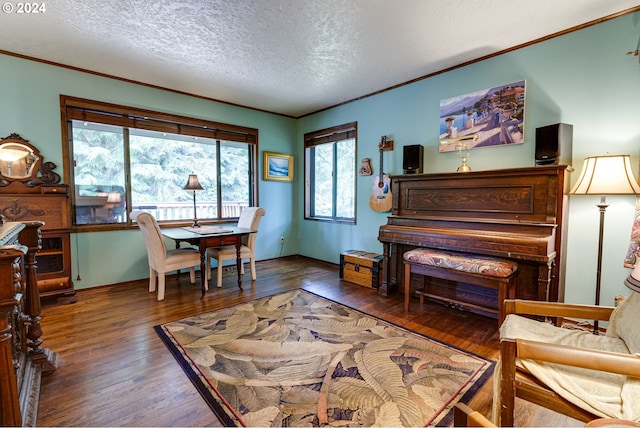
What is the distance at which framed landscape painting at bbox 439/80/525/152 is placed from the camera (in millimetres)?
2842

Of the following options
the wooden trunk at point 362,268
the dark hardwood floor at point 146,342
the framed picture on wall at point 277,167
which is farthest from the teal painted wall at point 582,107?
the framed picture on wall at point 277,167

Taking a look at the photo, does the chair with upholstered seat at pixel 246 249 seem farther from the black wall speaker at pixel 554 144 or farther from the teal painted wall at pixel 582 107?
the black wall speaker at pixel 554 144

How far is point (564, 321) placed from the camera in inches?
104

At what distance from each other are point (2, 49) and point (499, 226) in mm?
5185

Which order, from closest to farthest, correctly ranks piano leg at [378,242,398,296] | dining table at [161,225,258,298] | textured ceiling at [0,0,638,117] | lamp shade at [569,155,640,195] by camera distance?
1. lamp shade at [569,155,640,195]
2. textured ceiling at [0,0,638,117]
3. dining table at [161,225,258,298]
4. piano leg at [378,242,398,296]

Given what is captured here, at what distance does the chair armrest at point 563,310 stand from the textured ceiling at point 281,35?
2164 millimetres

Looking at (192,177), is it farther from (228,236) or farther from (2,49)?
(2,49)

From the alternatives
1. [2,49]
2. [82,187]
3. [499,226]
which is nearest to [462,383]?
[499,226]

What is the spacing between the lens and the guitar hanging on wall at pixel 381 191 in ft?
12.8

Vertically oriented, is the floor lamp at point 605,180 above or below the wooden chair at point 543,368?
above

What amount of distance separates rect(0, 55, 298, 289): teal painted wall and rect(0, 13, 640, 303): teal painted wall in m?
0.01

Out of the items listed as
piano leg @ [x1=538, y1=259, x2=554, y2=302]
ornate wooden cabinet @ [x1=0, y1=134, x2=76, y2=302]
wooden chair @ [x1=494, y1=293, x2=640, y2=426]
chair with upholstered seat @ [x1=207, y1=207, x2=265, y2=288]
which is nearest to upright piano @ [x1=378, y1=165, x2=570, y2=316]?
piano leg @ [x1=538, y1=259, x2=554, y2=302]

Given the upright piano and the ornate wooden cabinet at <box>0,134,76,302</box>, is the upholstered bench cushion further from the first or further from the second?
the ornate wooden cabinet at <box>0,134,76,302</box>

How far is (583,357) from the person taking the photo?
3.65 ft
